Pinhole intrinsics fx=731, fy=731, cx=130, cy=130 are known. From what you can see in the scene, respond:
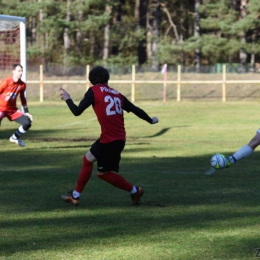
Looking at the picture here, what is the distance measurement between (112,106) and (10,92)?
792 centimetres

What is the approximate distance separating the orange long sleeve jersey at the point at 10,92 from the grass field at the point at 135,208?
1.00 m

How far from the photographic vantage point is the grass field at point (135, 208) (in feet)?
20.7

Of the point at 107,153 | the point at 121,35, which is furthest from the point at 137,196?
the point at 121,35

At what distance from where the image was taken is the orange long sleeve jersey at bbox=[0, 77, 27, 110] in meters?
15.9

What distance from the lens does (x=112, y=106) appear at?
27.6 feet

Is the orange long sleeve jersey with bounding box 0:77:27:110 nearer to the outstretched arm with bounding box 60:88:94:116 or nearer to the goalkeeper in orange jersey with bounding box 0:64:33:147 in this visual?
the goalkeeper in orange jersey with bounding box 0:64:33:147

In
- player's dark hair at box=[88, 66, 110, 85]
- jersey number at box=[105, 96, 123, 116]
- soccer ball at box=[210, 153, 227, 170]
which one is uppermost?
player's dark hair at box=[88, 66, 110, 85]

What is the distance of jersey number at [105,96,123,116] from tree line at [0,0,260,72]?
3962 centimetres

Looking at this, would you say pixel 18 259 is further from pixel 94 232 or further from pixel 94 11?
pixel 94 11

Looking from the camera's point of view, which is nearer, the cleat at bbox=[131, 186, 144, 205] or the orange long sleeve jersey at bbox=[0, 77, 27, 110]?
the cleat at bbox=[131, 186, 144, 205]

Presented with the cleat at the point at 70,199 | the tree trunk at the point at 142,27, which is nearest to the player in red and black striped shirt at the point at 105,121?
the cleat at the point at 70,199

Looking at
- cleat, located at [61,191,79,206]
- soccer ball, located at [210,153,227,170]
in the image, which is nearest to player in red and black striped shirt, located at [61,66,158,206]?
cleat, located at [61,191,79,206]

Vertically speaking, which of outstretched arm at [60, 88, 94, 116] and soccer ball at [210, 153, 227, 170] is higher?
outstretched arm at [60, 88, 94, 116]

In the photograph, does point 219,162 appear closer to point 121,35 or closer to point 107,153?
point 107,153
